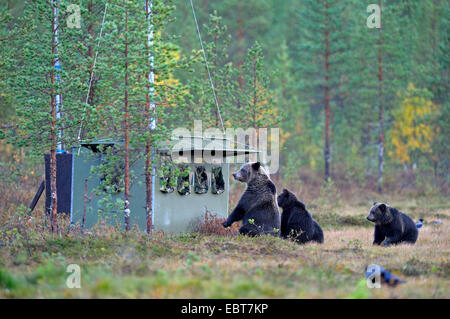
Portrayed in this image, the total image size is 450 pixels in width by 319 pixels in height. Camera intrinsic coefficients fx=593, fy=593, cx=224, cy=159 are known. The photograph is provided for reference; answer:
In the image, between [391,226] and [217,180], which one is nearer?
[391,226]

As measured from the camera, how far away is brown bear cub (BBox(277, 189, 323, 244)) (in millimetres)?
13859

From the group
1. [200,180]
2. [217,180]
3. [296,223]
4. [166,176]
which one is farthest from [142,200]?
[296,223]

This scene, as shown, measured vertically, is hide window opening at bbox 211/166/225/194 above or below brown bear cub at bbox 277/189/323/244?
above

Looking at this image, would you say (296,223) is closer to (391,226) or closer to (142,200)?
(391,226)

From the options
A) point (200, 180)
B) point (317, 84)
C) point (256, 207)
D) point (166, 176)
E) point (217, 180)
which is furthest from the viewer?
point (317, 84)

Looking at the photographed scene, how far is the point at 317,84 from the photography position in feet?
129

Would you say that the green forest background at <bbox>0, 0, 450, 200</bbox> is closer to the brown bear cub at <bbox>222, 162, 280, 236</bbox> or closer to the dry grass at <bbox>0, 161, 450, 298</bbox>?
the brown bear cub at <bbox>222, 162, 280, 236</bbox>

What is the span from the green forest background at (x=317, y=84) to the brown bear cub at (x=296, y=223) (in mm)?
3688

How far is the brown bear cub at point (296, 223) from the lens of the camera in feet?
45.5

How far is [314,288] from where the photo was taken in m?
7.43

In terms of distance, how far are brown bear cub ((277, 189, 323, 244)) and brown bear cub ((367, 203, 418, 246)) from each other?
4.37 ft

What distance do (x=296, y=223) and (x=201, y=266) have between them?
5.70 m

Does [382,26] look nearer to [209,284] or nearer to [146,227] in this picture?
[146,227]

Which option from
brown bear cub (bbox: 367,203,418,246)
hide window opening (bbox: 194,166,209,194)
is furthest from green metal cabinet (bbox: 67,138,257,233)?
brown bear cub (bbox: 367,203,418,246)
